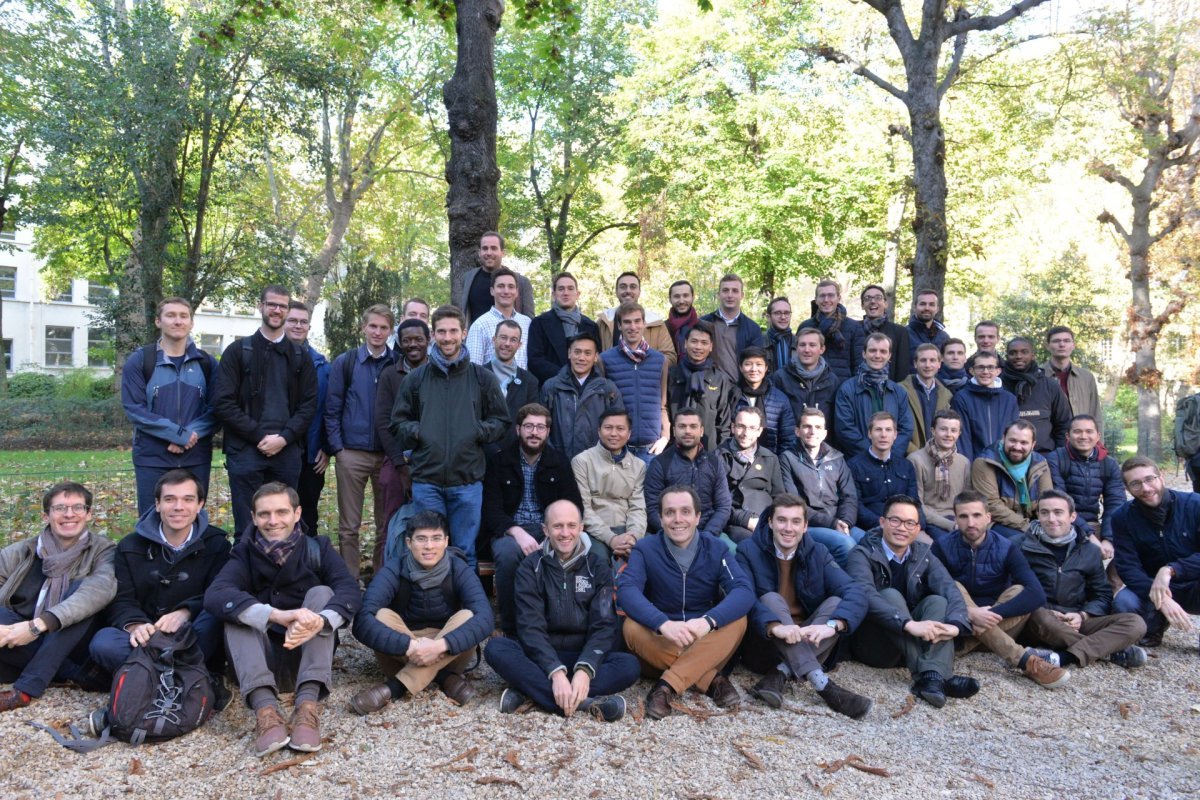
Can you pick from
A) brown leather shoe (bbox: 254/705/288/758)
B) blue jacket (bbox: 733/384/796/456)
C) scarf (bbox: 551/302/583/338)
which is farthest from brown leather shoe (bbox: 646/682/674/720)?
scarf (bbox: 551/302/583/338)

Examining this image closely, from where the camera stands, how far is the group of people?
4.63 meters

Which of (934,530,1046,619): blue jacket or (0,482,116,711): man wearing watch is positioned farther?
(934,530,1046,619): blue jacket

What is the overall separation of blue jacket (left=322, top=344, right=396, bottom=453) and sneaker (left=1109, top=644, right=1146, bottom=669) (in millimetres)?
5441

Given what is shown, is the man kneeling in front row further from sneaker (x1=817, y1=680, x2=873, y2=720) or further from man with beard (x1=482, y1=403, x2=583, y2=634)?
sneaker (x1=817, y1=680, x2=873, y2=720)

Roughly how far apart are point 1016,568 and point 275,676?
15.6 ft

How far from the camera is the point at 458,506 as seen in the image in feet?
18.5

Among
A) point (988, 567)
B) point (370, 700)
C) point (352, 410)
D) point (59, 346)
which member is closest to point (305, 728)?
point (370, 700)

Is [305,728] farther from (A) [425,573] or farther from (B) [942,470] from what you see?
(B) [942,470]

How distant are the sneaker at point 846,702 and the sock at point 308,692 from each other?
2.84 m

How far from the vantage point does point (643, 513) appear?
5.85m

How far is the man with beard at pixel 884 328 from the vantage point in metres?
7.96

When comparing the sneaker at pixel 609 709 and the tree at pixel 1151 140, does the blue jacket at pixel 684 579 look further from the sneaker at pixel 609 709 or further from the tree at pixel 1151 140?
the tree at pixel 1151 140

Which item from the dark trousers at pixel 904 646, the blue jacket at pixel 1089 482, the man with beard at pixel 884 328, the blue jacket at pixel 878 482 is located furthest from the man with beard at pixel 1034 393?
the dark trousers at pixel 904 646

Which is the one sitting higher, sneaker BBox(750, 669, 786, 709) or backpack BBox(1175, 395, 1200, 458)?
backpack BBox(1175, 395, 1200, 458)
